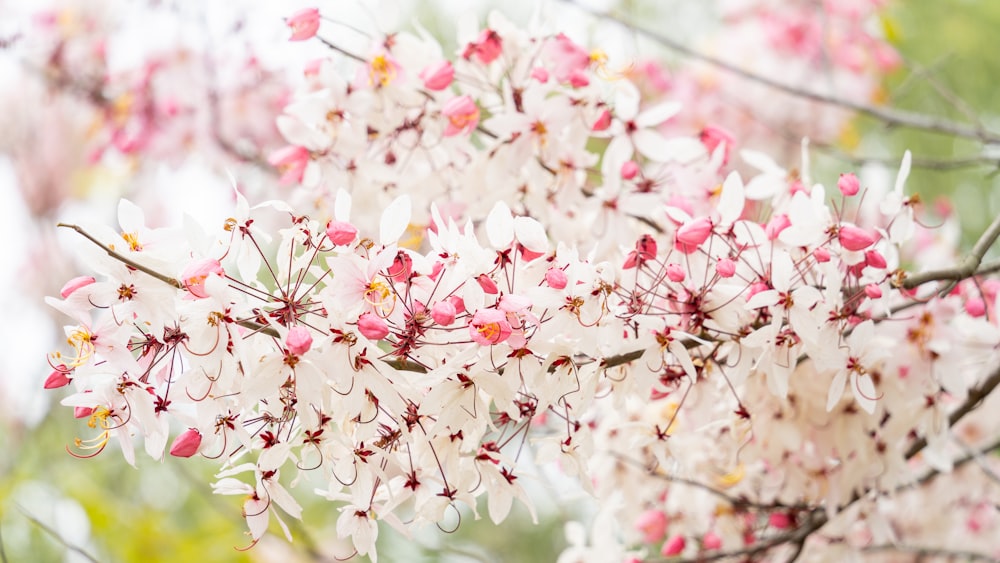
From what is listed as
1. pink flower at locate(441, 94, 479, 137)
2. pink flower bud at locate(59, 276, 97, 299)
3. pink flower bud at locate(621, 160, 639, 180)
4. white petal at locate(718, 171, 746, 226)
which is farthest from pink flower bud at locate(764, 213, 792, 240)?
pink flower bud at locate(59, 276, 97, 299)

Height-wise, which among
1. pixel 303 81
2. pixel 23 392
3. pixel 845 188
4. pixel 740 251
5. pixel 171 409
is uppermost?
pixel 845 188

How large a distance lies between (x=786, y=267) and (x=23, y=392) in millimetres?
2299

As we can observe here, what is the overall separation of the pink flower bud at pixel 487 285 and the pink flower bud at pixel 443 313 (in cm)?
4

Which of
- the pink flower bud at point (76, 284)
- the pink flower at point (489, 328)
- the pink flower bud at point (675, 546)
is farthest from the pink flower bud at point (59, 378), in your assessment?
the pink flower bud at point (675, 546)

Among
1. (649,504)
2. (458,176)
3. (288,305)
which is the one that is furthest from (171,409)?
(649,504)

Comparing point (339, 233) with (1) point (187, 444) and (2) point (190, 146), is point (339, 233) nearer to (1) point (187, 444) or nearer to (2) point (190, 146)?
(1) point (187, 444)

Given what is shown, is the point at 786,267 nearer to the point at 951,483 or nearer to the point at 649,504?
the point at 649,504

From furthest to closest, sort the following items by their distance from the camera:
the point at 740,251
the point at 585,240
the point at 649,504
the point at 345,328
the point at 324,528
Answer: the point at 324,528 → the point at 649,504 → the point at 585,240 → the point at 740,251 → the point at 345,328

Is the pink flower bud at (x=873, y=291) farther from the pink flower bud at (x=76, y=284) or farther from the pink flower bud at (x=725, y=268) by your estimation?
the pink flower bud at (x=76, y=284)

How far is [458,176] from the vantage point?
1.08 metres

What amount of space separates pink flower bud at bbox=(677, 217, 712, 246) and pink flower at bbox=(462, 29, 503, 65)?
36 centimetres

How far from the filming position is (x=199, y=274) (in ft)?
2.21

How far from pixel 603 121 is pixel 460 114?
0.54 feet

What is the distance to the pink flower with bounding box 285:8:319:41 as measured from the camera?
1014 mm
